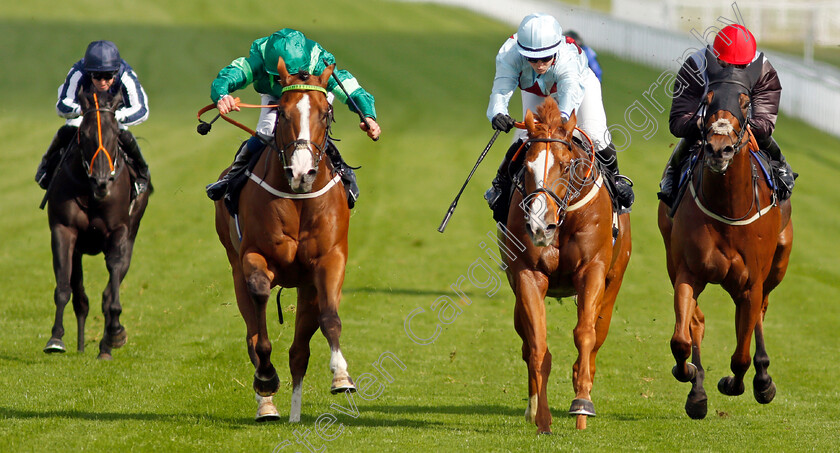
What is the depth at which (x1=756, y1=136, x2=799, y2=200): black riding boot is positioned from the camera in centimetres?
802

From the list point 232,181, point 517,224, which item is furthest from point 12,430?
point 517,224

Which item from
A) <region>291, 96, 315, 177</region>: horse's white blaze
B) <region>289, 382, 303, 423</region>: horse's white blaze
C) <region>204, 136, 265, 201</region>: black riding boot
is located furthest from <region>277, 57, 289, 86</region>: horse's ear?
<region>289, 382, 303, 423</region>: horse's white blaze

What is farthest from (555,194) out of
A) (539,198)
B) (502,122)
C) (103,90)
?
(103,90)

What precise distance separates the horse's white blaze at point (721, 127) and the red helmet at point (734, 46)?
661 millimetres

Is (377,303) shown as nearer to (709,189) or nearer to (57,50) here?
(709,189)

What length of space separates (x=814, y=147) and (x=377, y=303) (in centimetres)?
1542

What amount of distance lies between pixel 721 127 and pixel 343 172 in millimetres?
2507

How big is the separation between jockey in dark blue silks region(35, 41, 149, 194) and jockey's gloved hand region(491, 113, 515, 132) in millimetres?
3766

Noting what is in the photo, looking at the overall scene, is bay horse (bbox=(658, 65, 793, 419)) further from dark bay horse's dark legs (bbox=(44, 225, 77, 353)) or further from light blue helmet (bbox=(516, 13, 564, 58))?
dark bay horse's dark legs (bbox=(44, 225, 77, 353))

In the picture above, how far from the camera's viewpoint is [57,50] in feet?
104

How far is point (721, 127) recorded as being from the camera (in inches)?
265

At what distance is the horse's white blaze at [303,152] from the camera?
6.32m

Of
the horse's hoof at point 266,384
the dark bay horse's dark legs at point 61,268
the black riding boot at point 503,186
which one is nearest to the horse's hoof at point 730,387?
the black riding boot at point 503,186

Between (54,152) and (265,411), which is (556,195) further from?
(54,152)
